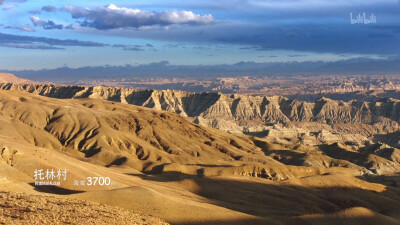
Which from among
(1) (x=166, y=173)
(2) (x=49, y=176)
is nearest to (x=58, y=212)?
(2) (x=49, y=176)

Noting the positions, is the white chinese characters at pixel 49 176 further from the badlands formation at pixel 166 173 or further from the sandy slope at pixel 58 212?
the sandy slope at pixel 58 212

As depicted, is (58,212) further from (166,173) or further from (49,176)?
(166,173)

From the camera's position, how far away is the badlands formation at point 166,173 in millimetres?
45531

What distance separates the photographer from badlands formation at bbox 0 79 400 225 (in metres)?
45.5

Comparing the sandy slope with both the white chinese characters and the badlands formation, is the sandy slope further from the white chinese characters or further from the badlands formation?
the white chinese characters

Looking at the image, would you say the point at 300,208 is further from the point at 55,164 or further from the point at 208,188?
the point at 55,164

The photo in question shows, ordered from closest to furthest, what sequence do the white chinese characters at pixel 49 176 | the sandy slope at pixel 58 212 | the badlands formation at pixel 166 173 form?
1. the sandy slope at pixel 58 212
2. the badlands formation at pixel 166 173
3. the white chinese characters at pixel 49 176

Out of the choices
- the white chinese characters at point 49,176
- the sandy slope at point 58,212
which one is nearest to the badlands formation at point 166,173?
the sandy slope at point 58,212

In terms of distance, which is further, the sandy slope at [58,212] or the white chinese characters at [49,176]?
the white chinese characters at [49,176]

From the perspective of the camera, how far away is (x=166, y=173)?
8356 centimetres

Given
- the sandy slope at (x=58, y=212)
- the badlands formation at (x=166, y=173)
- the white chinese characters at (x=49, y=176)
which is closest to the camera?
the sandy slope at (x=58, y=212)

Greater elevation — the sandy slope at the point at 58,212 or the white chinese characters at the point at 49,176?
the sandy slope at the point at 58,212

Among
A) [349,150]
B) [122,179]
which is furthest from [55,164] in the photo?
[349,150]

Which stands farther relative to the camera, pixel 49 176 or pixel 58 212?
pixel 49 176
